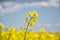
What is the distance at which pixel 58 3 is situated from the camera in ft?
7.47

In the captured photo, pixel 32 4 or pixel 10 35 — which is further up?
pixel 32 4

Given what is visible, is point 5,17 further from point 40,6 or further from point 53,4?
point 53,4

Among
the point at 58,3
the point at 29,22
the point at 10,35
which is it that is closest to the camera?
the point at 29,22

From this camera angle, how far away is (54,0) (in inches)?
90.0

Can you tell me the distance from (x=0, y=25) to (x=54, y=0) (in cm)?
76

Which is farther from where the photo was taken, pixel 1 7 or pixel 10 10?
pixel 10 10

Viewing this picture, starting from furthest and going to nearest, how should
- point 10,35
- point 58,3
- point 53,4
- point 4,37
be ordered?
1. point 53,4
2. point 58,3
3. point 4,37
4. point 10,35

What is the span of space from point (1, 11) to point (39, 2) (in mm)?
353

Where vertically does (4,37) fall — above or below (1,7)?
below

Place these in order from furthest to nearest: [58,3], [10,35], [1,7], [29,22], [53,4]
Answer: [53,4] → [58,3] → [1,7] → [10,35] → [29,22]

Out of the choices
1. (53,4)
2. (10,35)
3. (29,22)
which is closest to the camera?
(29,22)

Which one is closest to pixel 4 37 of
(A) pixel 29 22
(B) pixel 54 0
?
(A) pixel 29 22

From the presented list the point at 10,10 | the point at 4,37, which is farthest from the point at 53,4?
the point at 4,37

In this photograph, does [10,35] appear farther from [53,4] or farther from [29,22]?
[53,4]
